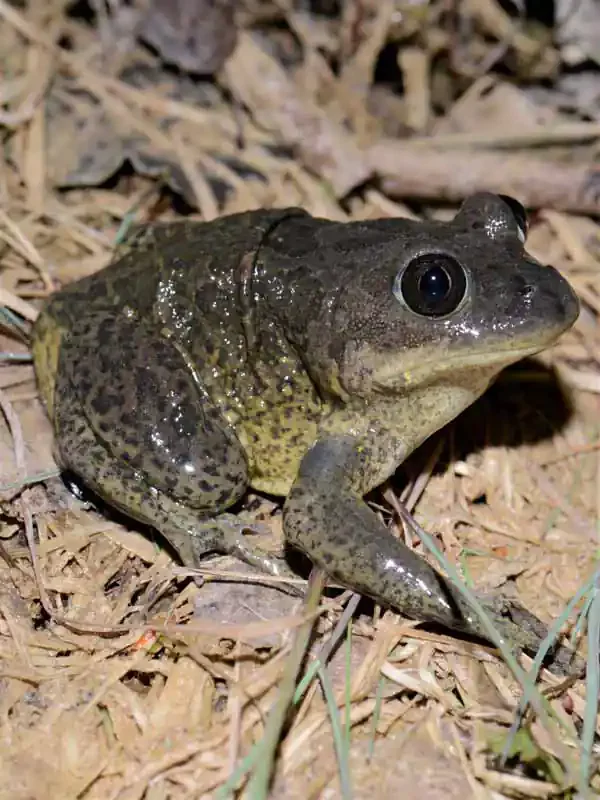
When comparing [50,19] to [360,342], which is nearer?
[360,342]

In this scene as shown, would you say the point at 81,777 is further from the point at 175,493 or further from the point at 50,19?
the point at 50,19

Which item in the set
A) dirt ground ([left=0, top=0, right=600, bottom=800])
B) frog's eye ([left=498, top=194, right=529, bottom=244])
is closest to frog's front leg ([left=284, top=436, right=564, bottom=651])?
dirt ground ([left=0, top=0, right=600, bottom=800])

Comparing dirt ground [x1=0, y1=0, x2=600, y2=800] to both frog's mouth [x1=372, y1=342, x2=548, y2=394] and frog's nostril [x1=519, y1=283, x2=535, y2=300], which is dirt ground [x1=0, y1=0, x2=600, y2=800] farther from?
frog's nostril [x1=519, y1=283, x2=535, y2=300]

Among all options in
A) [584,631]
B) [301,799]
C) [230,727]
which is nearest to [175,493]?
[230,727]

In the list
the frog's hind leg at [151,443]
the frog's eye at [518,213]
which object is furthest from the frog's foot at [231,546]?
the frog's eye at [518,213]

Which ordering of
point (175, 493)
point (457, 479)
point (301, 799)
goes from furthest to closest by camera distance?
1. point (457, 479)
2. point (175, 493)
3. point (301, 799)

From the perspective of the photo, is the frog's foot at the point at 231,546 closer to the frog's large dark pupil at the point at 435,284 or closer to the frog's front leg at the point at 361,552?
the frog's front leg at the point at 361,552

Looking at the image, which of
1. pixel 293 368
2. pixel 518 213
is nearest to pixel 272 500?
pixel 293 368
